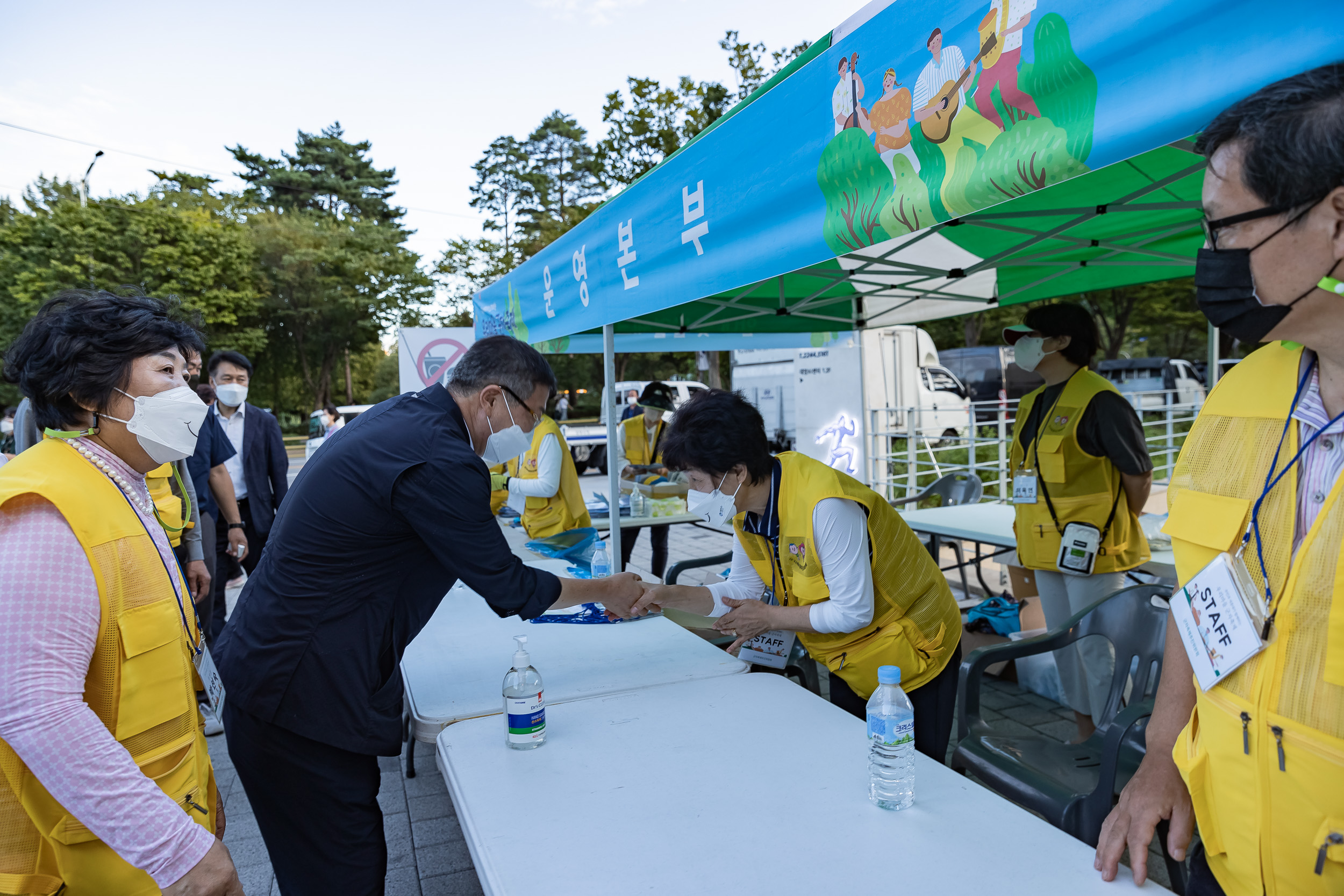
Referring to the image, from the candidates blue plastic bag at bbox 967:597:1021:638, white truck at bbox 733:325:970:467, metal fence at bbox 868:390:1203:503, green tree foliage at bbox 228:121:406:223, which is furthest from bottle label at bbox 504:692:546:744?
green tree foliage at bbox 228:121:406:223

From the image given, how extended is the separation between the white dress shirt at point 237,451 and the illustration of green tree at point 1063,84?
461 centimetres

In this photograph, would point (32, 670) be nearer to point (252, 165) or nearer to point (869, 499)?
point (869, 499)

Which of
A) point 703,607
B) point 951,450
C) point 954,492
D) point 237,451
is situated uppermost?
point 237,451

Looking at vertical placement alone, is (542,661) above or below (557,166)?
below

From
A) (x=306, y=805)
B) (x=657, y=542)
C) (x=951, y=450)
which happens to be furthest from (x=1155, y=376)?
(x=306, y=805)

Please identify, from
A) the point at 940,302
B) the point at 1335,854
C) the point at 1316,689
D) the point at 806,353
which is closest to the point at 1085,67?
the point at 1316,689

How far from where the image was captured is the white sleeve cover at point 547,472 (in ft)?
13.5

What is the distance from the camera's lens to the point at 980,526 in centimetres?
440

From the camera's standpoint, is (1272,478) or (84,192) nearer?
(1272,478)

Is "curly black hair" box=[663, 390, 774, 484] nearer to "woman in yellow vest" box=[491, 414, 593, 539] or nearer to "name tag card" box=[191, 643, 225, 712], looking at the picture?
"name tag card" box=[191, 643, 225, 712]

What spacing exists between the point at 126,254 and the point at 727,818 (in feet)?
90.8

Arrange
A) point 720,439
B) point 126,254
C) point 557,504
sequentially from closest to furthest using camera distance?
point 720,439 < point 557,504 < point 126,254

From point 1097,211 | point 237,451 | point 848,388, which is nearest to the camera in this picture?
point 1097,211

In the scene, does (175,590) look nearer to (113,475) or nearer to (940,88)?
(113,475)
